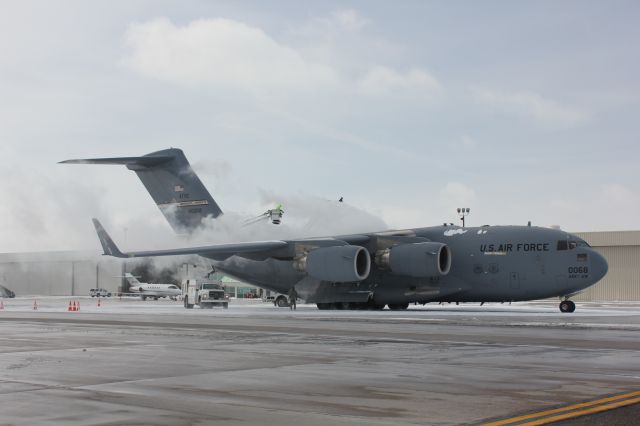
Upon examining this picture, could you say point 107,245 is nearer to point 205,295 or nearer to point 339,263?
point 205,295

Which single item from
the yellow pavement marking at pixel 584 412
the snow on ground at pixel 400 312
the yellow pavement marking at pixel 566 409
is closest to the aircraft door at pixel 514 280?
the snow on ground at pixel 400 312

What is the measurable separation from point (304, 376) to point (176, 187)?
39.0 meters

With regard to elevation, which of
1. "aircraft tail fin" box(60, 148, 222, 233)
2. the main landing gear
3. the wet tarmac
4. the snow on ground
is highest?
"aircraft tail fin" box(60, 148, 222, 233)

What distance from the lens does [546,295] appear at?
131 feet

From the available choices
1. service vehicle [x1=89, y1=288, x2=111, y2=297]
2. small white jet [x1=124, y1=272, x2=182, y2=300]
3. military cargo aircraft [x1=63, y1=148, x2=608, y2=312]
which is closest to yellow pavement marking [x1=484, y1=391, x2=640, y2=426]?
military cargo aircraft [x1=63, y1=148, x2=608, y2=312]

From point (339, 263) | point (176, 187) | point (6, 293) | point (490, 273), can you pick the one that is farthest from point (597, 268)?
point (6, 293)

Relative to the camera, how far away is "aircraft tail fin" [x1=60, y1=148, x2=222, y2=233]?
50031 mm

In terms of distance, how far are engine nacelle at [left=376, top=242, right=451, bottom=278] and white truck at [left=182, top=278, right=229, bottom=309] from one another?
13.4 meters

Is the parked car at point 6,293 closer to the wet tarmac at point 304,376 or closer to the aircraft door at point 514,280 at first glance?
the aircraft door at point 514,280

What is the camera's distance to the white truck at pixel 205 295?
51.3 m

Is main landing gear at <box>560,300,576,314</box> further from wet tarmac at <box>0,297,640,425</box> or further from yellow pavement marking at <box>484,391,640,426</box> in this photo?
yellow pavement marking at <box>484,391,640,426</box>

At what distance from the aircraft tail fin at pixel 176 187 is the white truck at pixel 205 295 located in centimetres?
419

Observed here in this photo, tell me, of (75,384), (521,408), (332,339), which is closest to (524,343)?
(332,339)

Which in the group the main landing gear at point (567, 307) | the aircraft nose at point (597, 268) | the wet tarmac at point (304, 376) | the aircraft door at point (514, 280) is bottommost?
the wet tarmac at point (304, 376)
